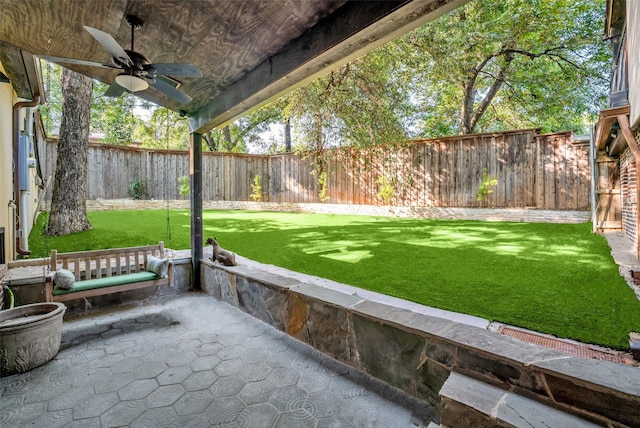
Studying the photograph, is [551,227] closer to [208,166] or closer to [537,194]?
[537,194]

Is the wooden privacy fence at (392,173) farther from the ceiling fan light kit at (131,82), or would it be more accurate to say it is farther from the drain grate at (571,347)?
the drain grate at (571,347)

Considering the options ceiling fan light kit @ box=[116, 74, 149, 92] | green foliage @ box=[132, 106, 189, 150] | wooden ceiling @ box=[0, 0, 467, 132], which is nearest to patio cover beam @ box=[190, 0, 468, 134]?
wooden ceiling @ box=[0, 0, 467, 132]

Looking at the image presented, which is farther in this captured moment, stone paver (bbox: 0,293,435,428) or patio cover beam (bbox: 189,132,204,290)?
patio cover beam (bbox: 189,132,204,290)

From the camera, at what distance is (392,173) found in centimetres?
932

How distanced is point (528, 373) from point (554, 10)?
900cm

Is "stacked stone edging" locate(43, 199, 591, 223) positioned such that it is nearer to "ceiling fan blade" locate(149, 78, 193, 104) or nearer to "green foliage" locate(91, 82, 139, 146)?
"ceiling fan blade" locate(149, 78, 193, 104)

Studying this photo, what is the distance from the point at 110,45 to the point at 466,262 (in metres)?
3.93

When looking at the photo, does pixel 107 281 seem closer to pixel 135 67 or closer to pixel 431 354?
pixel 135 67

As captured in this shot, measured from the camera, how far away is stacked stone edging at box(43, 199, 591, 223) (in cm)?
677

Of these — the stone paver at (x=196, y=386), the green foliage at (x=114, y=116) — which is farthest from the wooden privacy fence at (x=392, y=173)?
the stone paver at (x=196, y=386)

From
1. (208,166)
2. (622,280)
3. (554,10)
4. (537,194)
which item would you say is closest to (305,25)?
(622,280)

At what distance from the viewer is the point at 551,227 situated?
5.91m

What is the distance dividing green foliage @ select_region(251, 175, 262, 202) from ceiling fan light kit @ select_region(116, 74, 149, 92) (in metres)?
9.16

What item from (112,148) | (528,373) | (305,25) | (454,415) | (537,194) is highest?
(112,148)
